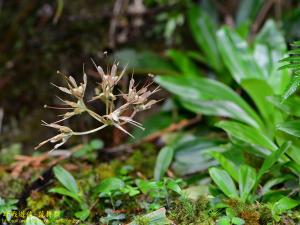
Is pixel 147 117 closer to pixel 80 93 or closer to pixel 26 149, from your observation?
pixel 26 149

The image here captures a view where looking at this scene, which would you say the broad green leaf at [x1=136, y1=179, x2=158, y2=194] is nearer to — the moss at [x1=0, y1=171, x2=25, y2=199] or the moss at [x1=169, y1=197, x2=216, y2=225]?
the moss at [x1=169, y1=197, x2=216, y2=225]

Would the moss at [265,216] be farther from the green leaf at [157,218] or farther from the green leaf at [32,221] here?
the green leaf at [32,221]

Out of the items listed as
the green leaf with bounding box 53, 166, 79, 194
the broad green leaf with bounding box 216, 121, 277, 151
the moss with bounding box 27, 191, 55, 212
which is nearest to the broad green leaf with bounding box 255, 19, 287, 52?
the broad green leaf with bounding box 216, 121, 277, 151

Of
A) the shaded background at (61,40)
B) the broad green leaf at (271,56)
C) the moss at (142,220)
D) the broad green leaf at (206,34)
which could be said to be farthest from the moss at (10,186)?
the broad green leaf at (206,34)

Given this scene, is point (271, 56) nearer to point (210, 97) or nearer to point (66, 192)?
point (210, 97)

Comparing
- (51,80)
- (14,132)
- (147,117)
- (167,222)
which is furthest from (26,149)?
(167,222)
